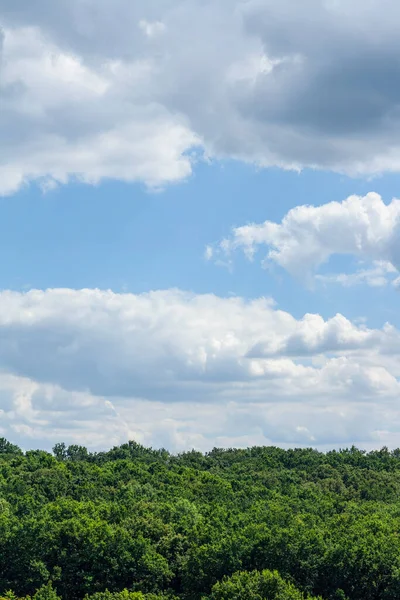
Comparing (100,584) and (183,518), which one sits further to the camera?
(183,518)

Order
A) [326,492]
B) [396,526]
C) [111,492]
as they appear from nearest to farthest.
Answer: [396,526] → [111,492] → [326,492]

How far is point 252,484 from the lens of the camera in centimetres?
18912

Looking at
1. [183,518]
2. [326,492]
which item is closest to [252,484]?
[326,492]

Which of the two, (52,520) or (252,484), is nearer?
(52,520)

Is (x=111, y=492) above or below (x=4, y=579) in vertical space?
above

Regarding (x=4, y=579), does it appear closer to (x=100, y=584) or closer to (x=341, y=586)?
(x=100, y=584)

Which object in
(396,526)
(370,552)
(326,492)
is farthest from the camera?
(326,492)

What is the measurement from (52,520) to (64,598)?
1797cm

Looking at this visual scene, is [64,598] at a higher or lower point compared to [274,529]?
lower

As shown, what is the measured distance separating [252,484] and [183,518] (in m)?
63.2

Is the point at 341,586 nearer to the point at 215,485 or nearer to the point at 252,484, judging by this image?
the point at 215,485

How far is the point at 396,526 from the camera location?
123 metres

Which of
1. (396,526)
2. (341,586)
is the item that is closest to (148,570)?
(341,586)

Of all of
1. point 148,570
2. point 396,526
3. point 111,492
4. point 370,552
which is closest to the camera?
point 370,552
